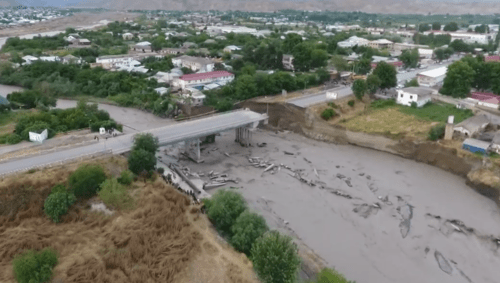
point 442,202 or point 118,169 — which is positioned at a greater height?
point 118,169

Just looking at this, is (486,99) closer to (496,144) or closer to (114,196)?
(496,144)

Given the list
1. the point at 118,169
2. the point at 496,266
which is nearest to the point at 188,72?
the point at 118,169

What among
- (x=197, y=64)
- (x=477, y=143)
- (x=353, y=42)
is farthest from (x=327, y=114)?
(x=353, y=42)

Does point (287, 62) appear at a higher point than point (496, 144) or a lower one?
higher

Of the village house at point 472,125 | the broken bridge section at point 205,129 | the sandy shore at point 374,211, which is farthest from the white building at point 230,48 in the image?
the village house at point 472,125

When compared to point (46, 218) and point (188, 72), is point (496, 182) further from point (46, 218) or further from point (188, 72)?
point (188, 72)

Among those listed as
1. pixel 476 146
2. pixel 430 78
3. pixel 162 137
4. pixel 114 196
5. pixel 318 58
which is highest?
pixel 318 58

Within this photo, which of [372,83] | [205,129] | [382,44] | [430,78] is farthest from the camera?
[382,44]
